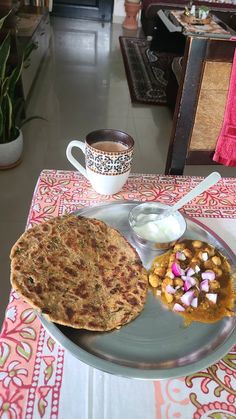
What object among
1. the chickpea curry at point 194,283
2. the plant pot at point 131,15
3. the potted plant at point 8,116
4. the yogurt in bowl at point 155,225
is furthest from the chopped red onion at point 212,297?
the plant pot at point 131,15

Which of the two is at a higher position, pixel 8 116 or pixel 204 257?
pixel 204 257

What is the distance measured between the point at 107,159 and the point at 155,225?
152mm

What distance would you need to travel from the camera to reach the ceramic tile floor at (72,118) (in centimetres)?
178

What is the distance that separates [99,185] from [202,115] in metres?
0.38

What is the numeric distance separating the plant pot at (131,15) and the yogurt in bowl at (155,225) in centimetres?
468

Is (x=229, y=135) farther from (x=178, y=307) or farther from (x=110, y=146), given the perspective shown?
(x=178, y=307)

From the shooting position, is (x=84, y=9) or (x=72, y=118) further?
(x=84, y=9)

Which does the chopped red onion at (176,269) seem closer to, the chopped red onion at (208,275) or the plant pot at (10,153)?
the chopped red onion at (208,275)

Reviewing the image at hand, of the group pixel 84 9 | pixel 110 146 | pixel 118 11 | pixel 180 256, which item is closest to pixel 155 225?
pixel 180 256

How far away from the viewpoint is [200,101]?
0.88 meters

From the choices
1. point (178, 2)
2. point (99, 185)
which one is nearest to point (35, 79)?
point (178, 2)

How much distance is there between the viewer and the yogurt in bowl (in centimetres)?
58

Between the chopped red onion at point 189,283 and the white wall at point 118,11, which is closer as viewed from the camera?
the chopped red onion at point 189,283

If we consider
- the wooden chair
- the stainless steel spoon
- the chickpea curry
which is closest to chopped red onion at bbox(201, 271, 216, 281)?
the chickpea curry
